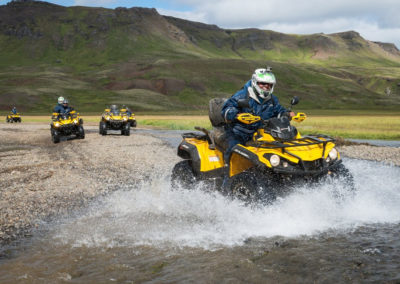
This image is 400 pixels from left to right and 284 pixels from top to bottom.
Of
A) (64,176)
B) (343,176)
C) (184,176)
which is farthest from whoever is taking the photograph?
(64,176)

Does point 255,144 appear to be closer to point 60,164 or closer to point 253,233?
point 253,233

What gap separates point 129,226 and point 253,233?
6.84 feet

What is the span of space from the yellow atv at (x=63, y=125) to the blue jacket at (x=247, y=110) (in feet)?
61.7

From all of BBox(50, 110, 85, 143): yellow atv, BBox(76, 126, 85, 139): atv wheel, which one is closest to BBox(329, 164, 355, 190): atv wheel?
BBox(50, 110, 85, 143): yellow atv

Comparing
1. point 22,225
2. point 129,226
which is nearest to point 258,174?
point 129,226

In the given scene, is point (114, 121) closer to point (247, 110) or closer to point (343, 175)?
point (247, 110)

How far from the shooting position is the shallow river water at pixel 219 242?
5.07 meters

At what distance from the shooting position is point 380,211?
7742mm

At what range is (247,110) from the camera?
25.4 feet

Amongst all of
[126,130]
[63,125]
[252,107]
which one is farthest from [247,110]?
[126,130]

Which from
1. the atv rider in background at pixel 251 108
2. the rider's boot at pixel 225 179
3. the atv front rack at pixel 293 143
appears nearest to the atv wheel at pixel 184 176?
the rider's boot at pixel 225 179

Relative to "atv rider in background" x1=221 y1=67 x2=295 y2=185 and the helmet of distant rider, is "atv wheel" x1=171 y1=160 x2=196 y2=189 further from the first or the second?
the helmet of distant rider

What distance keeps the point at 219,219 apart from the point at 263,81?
249 centimetres

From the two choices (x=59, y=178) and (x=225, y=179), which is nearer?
(x=225, y=179)
